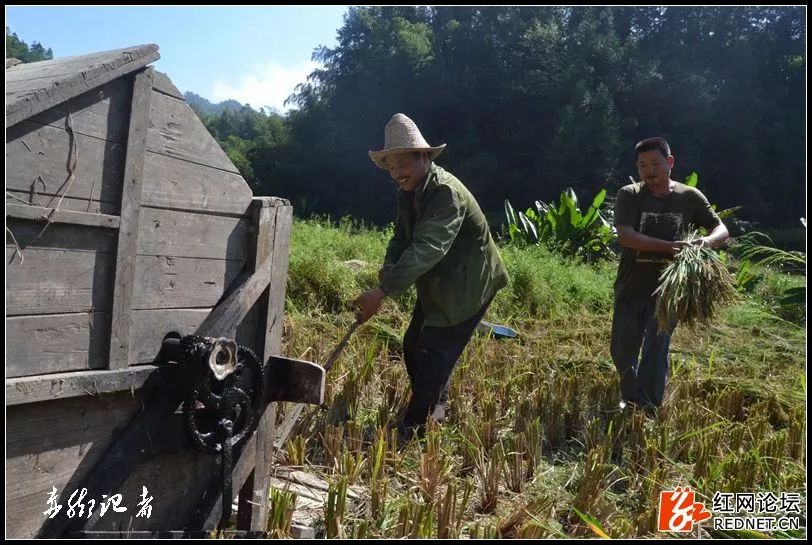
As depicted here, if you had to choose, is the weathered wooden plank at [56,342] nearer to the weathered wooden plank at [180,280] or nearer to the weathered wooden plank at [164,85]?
the weathered wooden plank at [180,280]

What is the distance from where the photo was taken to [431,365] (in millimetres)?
3939

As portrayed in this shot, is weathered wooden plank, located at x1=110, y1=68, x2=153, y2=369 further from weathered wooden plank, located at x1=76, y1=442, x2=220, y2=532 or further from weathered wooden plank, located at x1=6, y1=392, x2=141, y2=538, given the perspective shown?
weathered wooden plank, located at x1=76, y1=442, x2=220, y2=532

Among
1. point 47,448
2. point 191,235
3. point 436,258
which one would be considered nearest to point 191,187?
point 191,235

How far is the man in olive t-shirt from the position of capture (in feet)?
14.4

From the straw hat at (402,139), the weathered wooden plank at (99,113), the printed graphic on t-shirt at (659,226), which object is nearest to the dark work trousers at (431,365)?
the straw hat at (402,139)

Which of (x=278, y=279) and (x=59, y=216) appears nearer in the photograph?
(x=59, y=216)

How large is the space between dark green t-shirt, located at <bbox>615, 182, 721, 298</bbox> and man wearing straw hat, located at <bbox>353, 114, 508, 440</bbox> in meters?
0.91

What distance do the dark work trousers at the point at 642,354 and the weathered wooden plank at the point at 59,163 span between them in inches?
127

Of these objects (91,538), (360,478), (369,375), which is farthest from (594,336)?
(91,538)

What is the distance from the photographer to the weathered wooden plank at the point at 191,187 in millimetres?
2473

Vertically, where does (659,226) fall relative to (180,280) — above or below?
above

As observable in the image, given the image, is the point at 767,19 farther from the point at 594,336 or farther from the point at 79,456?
the point at 79,456

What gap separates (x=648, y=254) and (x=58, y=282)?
3.43 m

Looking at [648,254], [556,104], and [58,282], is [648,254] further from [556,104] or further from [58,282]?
[556,104]
